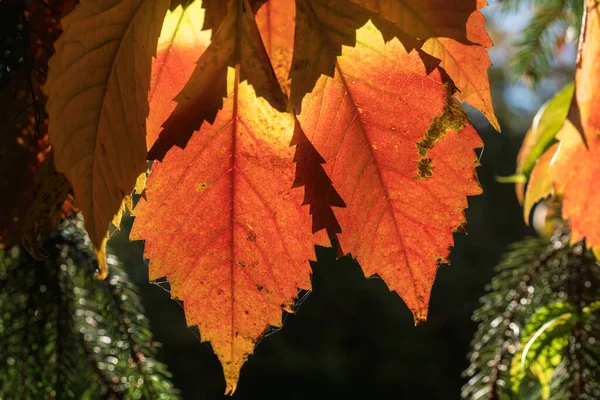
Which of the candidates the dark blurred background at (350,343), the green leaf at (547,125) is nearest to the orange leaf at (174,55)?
the green leaf at (547,125)

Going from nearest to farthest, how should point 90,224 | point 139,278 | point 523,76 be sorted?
point 90,224 → point 523,76 → point 139,278

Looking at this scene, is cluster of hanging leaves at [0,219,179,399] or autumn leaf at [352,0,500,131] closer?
autumn leaf at [352,0,500,131]

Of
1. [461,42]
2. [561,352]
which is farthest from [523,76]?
[461,42]

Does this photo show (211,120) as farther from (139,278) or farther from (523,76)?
(139,278)

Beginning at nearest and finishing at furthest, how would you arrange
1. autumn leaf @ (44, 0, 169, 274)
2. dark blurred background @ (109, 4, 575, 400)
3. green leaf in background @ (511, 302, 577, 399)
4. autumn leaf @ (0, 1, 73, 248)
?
autumn leaf @ (44, 0, 169, 274) → autumn leaf @ (0, 1, 73, 248) → green leaf in background @ (511, 302, 577, 399) → dark blurred background @ (109, 4, 575, 400)

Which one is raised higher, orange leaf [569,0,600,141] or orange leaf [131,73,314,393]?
orange leaf [569,0,600,141]

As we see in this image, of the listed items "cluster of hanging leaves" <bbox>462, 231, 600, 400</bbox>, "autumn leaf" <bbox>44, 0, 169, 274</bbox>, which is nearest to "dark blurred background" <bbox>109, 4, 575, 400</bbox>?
"cluster of hanging leaves" <bbox>462, 231, 600, 400</bbox>

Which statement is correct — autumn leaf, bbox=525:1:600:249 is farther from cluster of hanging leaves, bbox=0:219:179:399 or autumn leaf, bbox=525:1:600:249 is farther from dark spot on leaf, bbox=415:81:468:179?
cluster of hanging leaves, bbox=0:219:179:399

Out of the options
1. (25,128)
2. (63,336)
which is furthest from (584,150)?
(63,336)
